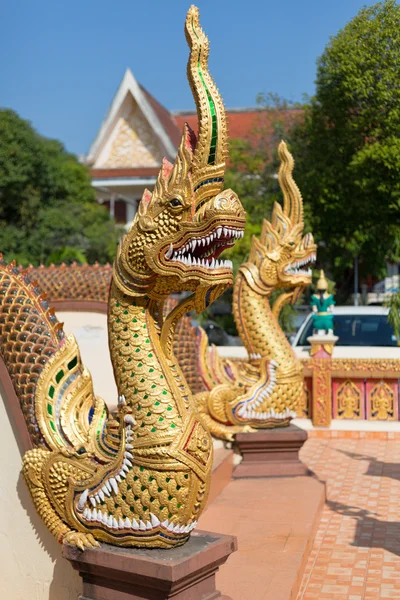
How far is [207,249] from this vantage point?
10.2 ft

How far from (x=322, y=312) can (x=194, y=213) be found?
669 cm

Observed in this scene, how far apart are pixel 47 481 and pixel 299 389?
329cm

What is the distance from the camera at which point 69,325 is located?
735cm

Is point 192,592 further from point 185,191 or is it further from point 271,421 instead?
point 271,421

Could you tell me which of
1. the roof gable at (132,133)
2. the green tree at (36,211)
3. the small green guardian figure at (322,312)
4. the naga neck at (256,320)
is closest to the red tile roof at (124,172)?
the roof gable at (132,133)

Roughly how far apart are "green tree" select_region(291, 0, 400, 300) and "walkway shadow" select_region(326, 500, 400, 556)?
3541mm

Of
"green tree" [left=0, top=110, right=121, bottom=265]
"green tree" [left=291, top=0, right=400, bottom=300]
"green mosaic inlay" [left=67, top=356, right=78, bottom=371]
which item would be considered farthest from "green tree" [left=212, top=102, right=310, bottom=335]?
"green mosaic inlay" [left=67, top=356, right=78, bottom=371]

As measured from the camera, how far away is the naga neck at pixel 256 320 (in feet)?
20.2

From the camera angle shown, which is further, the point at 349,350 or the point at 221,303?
the point at 221,303

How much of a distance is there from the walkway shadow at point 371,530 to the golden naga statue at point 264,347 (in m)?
0.90

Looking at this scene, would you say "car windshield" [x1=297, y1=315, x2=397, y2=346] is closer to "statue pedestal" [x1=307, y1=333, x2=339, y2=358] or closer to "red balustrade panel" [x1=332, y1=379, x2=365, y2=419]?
"statue pedestal" [x1=307, y1=333, x2=339, y2=358]

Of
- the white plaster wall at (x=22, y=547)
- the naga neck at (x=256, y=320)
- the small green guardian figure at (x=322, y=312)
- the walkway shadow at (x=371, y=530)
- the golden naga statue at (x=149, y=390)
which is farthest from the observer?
the small green guardian figure at (x=322, y=312)

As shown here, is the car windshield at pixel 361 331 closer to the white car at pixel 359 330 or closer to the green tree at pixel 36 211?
the white car at pixel 359 330

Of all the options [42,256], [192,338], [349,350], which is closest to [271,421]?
[192,338]
